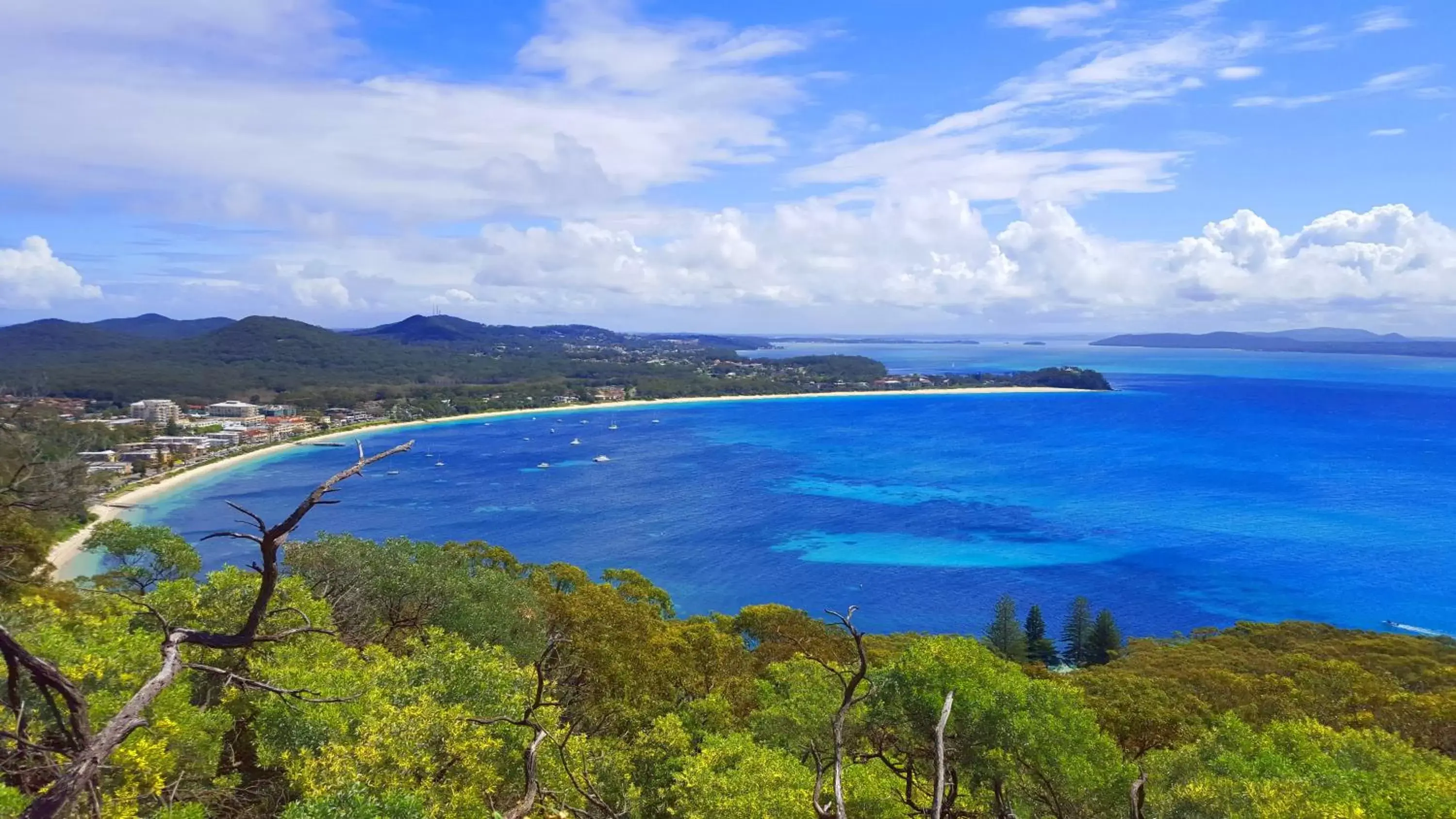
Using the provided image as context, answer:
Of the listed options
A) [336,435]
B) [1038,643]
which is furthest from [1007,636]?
[336,435]

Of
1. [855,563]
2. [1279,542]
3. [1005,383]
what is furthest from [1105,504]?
[1005,383]

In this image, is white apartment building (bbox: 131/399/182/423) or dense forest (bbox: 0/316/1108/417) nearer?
white apartment building (bbox: 131/399/182/423)

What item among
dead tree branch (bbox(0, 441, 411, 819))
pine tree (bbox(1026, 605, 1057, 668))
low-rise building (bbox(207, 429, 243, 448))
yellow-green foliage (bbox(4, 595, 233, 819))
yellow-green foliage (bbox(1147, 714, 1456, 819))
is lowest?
pine tree (bbox(1026, 605, 1057, 668))

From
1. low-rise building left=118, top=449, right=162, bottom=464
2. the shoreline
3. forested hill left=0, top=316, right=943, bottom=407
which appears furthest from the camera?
forested hill left=0, top=316, right=943, bottom=407

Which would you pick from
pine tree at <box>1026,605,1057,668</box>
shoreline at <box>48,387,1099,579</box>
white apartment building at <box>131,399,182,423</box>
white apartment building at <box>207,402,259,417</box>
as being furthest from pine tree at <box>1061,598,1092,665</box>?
white apartment building at <box>131,399,182,423</box>

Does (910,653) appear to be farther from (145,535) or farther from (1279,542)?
(1279,542)

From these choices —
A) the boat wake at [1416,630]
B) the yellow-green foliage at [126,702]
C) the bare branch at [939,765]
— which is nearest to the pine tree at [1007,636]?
the boat wake at [1416,630]

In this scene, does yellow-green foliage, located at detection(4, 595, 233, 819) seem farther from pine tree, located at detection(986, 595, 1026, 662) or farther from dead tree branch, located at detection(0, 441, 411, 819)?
pine tree, located at detection(986, 595, 1026, 662)
